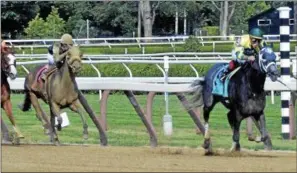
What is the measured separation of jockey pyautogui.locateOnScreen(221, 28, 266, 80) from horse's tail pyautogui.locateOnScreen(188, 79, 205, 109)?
0.71m

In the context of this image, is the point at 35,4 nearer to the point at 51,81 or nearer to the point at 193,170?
the point at 51,81

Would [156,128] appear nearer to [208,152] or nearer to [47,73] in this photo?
[47,73]

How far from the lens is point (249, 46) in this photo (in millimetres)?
8906


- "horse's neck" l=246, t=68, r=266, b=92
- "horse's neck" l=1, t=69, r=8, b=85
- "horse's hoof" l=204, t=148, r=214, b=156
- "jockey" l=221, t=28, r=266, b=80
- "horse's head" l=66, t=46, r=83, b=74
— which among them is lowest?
"horse's hoof" l=204, t=148, r=214, b=156

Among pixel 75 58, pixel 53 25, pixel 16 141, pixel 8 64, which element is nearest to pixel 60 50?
pixel 75 58

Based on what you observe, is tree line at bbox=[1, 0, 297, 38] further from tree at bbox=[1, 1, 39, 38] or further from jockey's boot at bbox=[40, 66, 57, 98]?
jockey's boot at bbox=[40, 66, 57, 98]

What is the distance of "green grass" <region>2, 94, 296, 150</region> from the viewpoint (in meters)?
10.6

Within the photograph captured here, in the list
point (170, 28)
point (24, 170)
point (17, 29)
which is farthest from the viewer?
point (170, 28)

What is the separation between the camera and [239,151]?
8.96 metres

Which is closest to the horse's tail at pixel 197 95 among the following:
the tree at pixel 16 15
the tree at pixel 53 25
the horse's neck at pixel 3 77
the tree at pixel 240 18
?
the horse's neck at pixel 3 77

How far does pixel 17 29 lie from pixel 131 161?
25791 mm

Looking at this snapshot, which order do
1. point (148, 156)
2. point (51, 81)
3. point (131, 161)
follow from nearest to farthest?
1. point (131, 161)
2. point (148, 156)
3. point (51, 81)

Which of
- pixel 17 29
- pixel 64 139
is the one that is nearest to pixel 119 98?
pixel 64 139

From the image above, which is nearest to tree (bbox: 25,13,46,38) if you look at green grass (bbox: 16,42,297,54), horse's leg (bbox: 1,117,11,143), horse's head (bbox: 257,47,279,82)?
green grass (bbox: 16,42,297,54)
